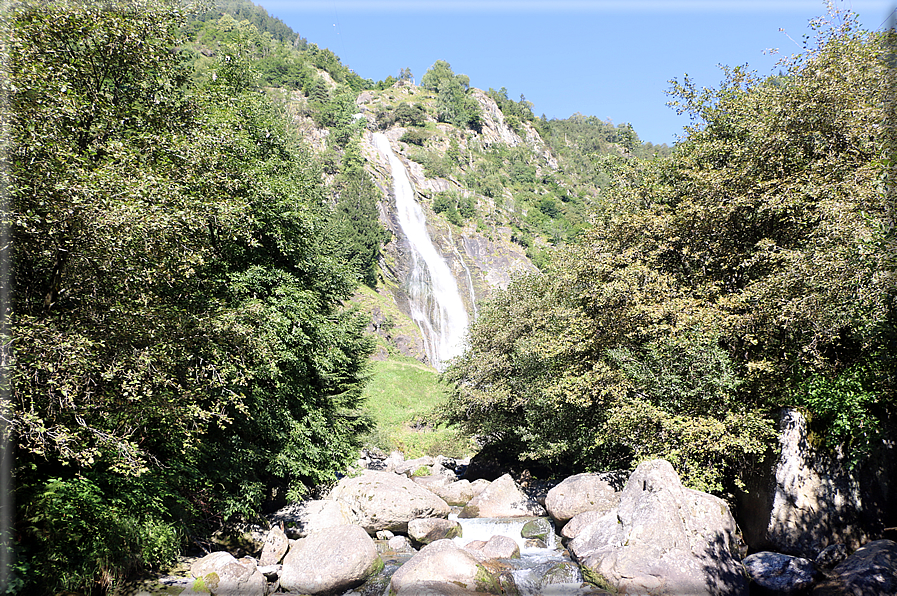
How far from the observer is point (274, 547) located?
14516 mm

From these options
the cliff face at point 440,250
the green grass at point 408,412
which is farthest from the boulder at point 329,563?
the cliff face at point 440,250

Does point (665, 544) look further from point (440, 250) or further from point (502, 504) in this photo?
point (440, 250)

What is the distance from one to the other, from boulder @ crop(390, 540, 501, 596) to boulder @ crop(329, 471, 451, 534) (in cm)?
597

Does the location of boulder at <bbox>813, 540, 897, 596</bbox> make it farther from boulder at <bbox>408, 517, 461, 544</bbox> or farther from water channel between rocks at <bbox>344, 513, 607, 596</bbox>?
boulder at <bbox>408, 517, 461, 544</bbox>

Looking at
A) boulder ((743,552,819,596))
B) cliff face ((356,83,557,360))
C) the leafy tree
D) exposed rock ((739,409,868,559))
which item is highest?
the leafy tree

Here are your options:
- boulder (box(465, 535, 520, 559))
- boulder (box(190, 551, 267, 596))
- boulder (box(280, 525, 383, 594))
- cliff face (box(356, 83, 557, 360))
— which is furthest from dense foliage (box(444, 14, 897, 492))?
cliff face (box(356, 83, 557, 360))

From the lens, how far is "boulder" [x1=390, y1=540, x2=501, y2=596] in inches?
A: 460

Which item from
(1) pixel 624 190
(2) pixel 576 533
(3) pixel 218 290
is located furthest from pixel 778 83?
(3) pixel 218 290

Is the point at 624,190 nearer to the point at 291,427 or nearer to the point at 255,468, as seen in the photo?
the point at 291,427

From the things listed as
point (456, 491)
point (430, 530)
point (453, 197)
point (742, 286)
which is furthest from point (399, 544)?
point (453, 197)

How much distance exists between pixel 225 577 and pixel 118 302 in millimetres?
7130

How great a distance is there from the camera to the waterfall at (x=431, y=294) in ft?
227

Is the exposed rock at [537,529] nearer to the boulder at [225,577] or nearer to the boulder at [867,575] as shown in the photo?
the boulder at [867,575]

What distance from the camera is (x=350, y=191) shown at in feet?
243
